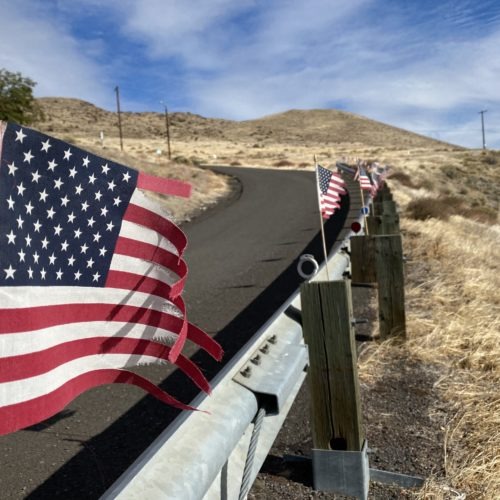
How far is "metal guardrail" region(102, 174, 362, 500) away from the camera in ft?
5.40

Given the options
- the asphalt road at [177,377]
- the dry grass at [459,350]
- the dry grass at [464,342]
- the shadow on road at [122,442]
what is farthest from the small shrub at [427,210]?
the shadow on road at [122,442]

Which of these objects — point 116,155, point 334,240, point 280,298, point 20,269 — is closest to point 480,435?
point 20,269

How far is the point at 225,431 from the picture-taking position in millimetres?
2035

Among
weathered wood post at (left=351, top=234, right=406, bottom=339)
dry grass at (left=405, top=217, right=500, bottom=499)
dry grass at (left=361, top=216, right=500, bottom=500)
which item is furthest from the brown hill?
weathered wood post at (left=351, top=234, right=406, bottom=339)

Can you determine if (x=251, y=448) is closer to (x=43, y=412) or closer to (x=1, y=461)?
(x=43, y=412)

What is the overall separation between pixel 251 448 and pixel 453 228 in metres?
11.6

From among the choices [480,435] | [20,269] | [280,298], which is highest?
[20,269]

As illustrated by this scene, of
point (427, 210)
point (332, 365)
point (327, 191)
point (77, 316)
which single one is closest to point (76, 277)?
point (77, 316)

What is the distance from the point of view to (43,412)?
209cm

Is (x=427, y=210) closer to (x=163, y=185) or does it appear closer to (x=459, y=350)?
(x=459, y=350)

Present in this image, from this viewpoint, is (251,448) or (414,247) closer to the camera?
(251,448)

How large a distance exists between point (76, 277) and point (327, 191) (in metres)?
3.39

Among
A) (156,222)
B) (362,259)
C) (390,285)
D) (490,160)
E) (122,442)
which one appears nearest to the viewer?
(156,222)

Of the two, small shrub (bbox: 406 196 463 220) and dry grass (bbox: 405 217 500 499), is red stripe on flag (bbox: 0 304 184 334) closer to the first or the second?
dry grass (bbox: 405 217 500 499)
